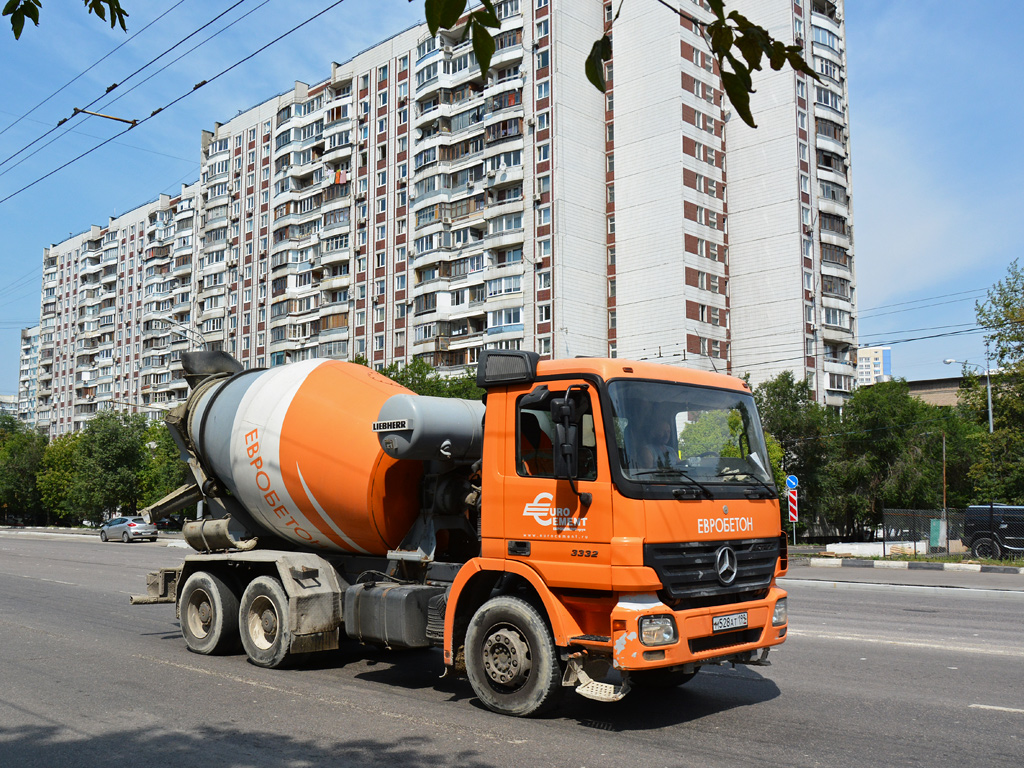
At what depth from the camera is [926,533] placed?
1291 inches

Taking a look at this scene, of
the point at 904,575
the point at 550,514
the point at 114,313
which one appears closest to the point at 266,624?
the point at 550,514

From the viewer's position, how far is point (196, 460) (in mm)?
11156

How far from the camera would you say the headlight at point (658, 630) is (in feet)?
20.9

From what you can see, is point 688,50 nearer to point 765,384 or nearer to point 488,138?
point 488,138

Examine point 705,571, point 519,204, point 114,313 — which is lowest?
point 705,571

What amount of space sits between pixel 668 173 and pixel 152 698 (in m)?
55.6

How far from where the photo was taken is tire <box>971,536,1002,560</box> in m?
29.2

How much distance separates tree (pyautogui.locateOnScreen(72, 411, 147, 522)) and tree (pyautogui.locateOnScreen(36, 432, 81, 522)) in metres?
6.32

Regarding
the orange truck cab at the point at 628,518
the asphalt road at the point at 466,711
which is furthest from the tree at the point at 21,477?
the orange truck cab at the point at 628,518

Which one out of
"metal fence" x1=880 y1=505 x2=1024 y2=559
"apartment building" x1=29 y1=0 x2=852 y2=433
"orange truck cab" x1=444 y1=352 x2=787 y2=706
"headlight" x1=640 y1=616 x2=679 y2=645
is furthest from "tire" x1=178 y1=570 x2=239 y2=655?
"apartment building" x1=29 y1=0 x2=852 y2=433

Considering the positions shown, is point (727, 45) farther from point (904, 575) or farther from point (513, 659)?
point (904, 575)

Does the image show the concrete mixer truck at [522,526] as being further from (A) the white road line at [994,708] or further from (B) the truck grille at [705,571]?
(A) the white road line at [994,708]

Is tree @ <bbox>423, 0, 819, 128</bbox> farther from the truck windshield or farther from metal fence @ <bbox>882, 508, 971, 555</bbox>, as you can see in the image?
metal fence @ <bbox>882, 508, 971, 555</bbox>

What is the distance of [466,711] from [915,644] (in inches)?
253
